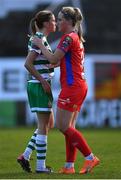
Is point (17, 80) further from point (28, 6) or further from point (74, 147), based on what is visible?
point (74, 147)

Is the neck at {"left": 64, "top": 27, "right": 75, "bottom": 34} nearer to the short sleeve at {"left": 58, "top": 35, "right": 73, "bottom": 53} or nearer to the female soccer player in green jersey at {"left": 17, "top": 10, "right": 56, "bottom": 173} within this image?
the short sleeve at {"left": 58, "top": 35, "right": 73, "bottom": 53}

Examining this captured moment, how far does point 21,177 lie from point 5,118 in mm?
14836

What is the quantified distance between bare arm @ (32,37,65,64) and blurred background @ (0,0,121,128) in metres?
13.2

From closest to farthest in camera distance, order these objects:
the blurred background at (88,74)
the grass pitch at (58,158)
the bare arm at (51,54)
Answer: the grass pitch at (58,158), the bare arm at (51,54), the blurred background at (88,74)

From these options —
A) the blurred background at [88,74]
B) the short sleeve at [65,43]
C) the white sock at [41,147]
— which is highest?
the short sleeve at [65,43]

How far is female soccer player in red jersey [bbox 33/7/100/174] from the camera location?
8922mm

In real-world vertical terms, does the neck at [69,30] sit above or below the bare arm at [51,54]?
above

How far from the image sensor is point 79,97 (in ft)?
29.5

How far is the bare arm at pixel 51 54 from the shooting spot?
350 inches

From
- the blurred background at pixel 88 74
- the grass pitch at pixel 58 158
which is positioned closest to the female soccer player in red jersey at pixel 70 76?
the grass pitch at pixel 58 158

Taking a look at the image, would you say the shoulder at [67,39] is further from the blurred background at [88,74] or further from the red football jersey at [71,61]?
the blurred background at [88,74]

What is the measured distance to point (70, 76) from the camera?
8.96 metres

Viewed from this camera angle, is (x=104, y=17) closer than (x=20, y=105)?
No

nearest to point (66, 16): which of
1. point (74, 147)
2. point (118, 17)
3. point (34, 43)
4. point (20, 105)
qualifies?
point (34, 43)
